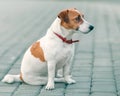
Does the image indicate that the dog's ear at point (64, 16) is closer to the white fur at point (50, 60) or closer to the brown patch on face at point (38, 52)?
the white fur at point (50, 60)

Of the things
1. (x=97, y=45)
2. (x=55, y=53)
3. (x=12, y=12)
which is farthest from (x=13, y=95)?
(x=12, y=12)

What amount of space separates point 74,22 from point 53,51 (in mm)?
530

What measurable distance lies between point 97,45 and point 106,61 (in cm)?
225

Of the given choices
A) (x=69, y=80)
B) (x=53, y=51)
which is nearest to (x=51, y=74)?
(x=53, y=51)

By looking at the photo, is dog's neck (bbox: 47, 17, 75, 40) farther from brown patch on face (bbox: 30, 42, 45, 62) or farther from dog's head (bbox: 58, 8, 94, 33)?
brown patch on face (bbox: 30, 42, 45, 62)

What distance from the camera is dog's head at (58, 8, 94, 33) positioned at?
758 cm

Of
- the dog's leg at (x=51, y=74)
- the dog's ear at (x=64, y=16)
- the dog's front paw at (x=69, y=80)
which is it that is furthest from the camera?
the dog's front paw at (x=69, y=80)

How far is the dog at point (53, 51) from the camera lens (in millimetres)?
7617

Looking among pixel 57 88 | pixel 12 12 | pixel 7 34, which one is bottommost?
pixel 12 12

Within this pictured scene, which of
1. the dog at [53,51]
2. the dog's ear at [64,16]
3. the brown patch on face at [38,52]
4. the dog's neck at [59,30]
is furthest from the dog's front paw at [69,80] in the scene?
the dog's ear at [64,16]

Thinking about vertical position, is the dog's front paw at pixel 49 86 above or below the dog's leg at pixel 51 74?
below

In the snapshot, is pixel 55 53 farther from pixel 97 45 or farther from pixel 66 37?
pixel 97 45

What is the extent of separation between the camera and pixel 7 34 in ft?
46.8

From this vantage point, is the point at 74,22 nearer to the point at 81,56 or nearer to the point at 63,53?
the point at 63,53
